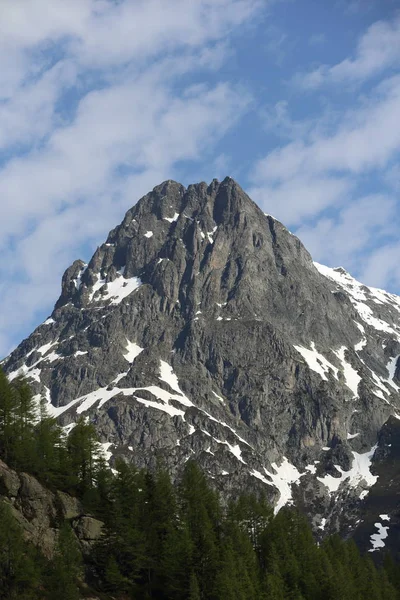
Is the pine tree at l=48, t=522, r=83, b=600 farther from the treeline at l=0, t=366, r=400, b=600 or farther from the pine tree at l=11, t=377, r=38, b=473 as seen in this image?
the pine tree at l=11, t=377, r=38, b=473

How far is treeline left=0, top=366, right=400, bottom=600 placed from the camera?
75688mm

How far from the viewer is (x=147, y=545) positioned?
9144cm

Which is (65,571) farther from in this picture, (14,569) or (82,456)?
(82,456)

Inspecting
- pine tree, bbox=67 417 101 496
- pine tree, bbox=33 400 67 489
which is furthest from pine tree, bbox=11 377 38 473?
pine tree, bbox=67 417 101 496

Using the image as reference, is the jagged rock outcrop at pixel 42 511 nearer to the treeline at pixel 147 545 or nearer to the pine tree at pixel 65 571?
the treeline at pixel 147 545

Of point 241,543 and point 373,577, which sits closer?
point 241,543

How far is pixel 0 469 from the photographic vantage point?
89.1 m

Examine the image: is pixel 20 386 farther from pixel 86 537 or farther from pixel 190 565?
pixel 190 565

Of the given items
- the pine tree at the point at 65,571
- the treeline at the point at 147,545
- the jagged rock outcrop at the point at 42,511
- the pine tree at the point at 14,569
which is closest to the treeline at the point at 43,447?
the treeline at the point at 147,545

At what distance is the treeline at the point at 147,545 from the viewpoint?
75688 mm

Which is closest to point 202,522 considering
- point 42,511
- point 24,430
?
point 42,511

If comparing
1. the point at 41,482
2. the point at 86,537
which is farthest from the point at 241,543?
the point at 41,482

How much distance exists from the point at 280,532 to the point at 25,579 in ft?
156

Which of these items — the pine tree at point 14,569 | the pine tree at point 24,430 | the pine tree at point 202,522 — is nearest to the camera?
the pine tree at point 14,569
